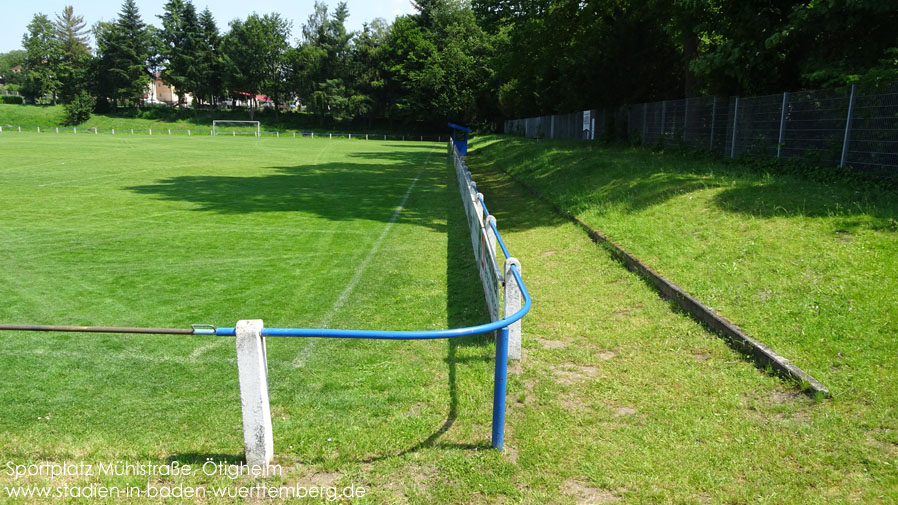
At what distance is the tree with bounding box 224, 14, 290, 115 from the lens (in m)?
91.7

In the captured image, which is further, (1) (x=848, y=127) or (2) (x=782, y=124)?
(2) (x=782, y=124)

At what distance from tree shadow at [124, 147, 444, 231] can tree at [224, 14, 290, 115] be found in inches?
2877

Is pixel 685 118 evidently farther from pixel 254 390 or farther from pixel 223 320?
pixel 254 390

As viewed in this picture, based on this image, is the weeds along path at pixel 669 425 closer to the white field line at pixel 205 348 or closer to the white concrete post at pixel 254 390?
the white concrete post at pixel 254 390

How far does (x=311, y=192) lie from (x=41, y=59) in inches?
4306

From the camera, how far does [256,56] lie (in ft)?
304

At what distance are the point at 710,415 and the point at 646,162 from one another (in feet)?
43.4

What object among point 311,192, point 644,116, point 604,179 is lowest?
point 311,192

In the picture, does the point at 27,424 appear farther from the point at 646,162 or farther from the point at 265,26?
the point at 265,26

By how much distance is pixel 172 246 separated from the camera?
34.1 feet

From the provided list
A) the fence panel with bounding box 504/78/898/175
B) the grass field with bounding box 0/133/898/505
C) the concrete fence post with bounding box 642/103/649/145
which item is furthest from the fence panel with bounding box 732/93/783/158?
the concrete fence post with bounding box 642/103/649/145

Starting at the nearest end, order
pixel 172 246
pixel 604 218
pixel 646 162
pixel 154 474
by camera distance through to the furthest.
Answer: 1. pixel 154 474
2. pixel 172 246
3. pixel 604 218
4. pixel 646 162

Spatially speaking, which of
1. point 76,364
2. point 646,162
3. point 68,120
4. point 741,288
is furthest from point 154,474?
point 68,120

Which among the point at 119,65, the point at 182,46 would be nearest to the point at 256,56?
the point at 182,46
